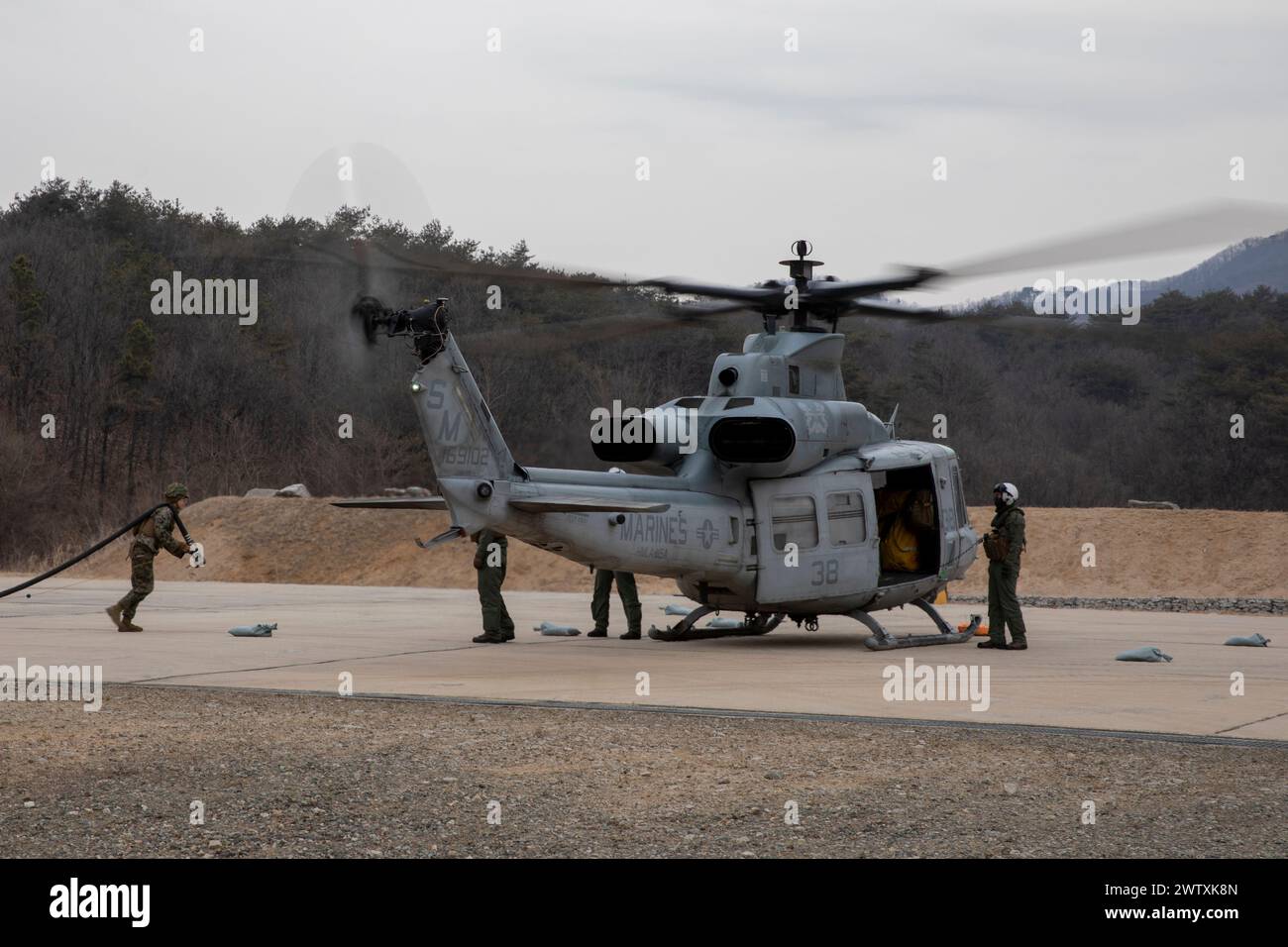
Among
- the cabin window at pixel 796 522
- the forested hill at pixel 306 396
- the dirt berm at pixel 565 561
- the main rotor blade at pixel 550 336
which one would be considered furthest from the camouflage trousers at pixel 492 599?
the forested hill at pixel 306 396

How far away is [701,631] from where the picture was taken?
19.0 metres

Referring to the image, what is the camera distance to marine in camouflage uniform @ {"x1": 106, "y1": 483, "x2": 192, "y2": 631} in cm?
1859

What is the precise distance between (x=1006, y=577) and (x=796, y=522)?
2592 millimetres

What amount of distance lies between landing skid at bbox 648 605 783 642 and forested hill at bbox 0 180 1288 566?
27017 millimetres

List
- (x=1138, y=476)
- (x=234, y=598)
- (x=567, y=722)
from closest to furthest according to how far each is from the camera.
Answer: (x=567, y=722), (x=234, y=598), (x=1138, y=476)

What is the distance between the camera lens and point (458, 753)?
945 cm

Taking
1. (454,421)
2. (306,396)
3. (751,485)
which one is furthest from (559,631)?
(306,396)

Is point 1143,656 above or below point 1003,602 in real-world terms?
below

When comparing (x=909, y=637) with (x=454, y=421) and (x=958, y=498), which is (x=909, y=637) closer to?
(x=958, y=498)

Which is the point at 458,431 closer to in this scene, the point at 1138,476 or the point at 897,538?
the point at 897,538

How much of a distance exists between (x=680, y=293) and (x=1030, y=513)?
27229 mm

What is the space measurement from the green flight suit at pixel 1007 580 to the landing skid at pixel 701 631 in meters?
2.62
